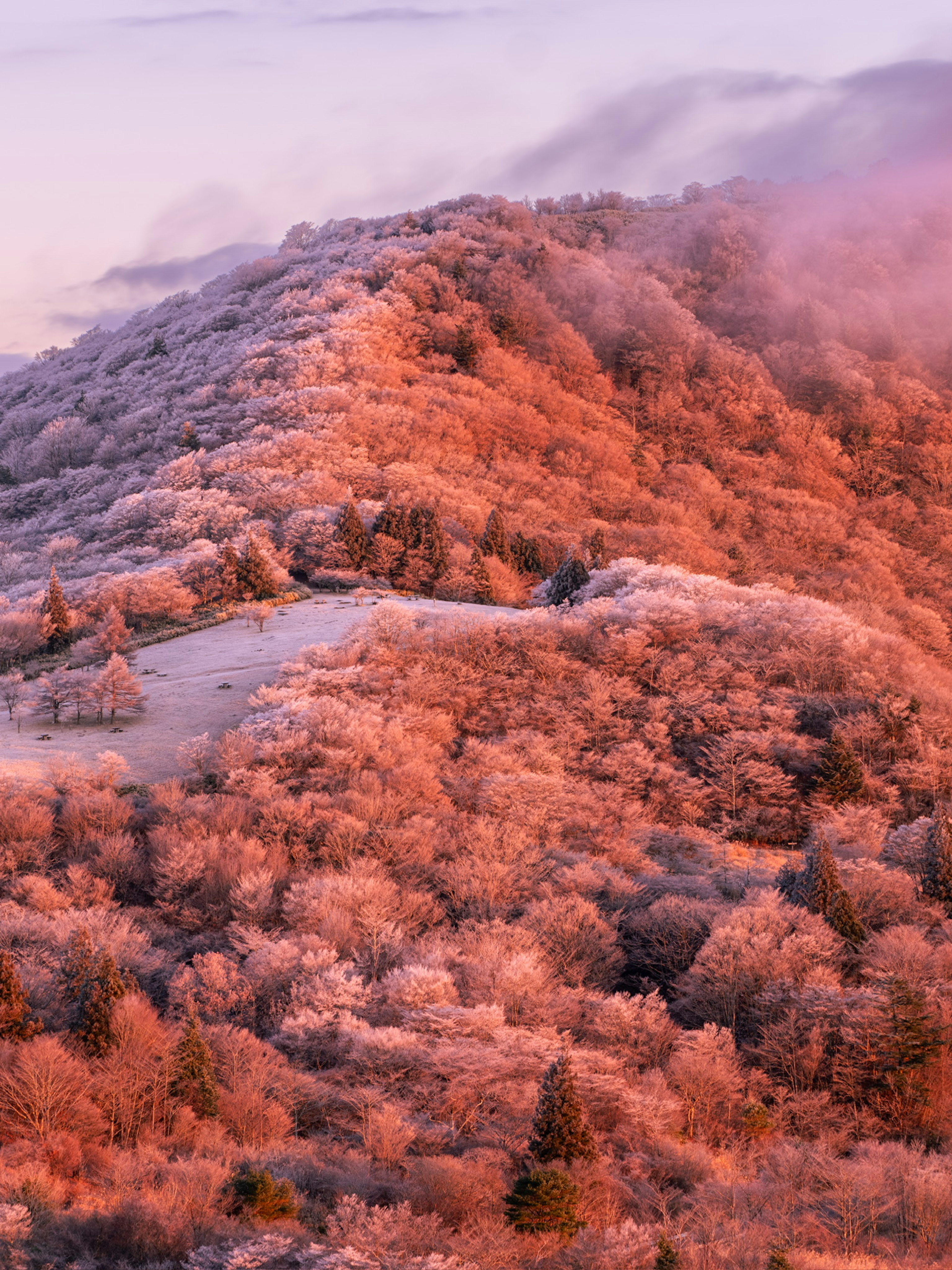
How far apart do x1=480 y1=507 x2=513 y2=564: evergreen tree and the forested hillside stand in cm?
20

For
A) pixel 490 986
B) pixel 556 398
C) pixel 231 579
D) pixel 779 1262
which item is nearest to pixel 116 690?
pixel 231 579

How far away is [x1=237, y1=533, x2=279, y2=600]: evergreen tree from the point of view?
56.4 meters

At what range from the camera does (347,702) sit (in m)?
38.8

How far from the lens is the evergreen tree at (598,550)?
5959cm

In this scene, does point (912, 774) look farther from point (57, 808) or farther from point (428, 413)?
point (428, 413)

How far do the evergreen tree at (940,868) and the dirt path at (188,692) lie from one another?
24.3 m

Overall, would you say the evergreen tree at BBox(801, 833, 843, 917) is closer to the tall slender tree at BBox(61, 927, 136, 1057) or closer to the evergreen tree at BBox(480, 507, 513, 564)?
the tall slender tree at BBox(61, 927, 136, 1057)

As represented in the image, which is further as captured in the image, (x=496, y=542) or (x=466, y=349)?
(x=466, y=349)

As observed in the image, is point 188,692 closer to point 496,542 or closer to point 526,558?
point 496,542

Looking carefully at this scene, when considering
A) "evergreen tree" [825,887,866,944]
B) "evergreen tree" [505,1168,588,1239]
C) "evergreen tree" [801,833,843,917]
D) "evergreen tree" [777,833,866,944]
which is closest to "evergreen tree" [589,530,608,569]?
"evergreen tree" [777,833,866,944]

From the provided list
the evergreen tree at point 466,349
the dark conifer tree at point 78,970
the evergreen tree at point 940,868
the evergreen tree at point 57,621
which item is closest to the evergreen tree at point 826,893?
the evergreen tree at point 940,868

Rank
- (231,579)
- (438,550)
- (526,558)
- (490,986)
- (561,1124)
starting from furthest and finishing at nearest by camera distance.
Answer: (526,558)
(438,550)
(231,579)
(490,986)
(561,1124)

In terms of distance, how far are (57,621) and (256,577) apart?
11108mm

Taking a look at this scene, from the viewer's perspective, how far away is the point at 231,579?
56.4 meters
